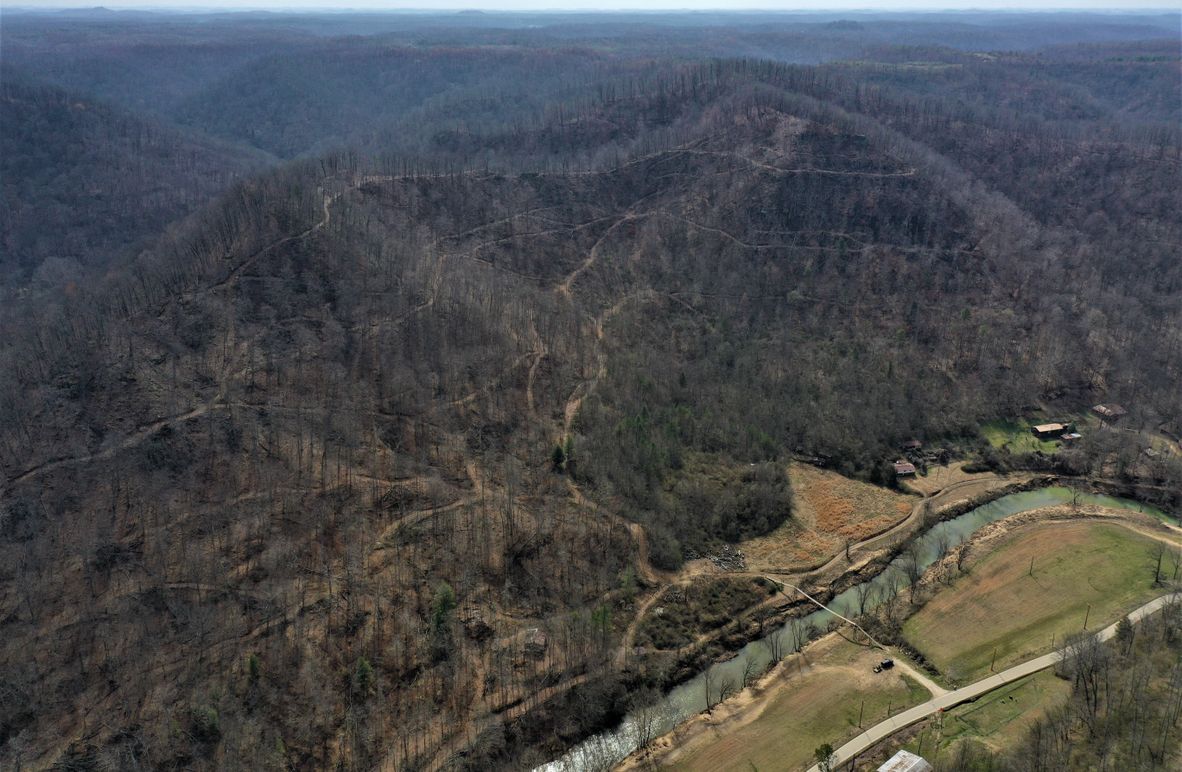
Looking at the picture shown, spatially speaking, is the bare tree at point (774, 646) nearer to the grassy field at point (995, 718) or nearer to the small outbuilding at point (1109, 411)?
the grassy field at point (995, 718)

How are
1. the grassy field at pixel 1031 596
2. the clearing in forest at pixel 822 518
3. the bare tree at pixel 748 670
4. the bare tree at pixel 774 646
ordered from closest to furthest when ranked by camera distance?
the bare tree at pixel 748 670
the grassy field at pixel 1031 596
the bare tree at pixel 774 646
the clearing in forest at pixel 822 518

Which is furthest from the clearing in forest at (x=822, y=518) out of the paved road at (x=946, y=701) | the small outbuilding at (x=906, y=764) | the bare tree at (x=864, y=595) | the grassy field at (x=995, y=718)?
the small outbuilding at (x=906, y=764)

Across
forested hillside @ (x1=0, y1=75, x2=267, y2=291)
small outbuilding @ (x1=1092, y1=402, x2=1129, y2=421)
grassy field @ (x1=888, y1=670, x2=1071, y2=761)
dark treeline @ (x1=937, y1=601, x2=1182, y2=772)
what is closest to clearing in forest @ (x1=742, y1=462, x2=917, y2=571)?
grassy field @ (x1=888, y1=670, x2=1071, y2=761)

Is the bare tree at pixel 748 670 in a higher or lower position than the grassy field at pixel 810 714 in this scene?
lower

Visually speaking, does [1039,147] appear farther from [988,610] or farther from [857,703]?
[857,703]

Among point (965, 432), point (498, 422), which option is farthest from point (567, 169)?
point (965, 432)

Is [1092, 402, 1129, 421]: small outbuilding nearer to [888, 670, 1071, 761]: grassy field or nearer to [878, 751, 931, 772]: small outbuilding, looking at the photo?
[888, 670, 1071, 761]: grassy field
